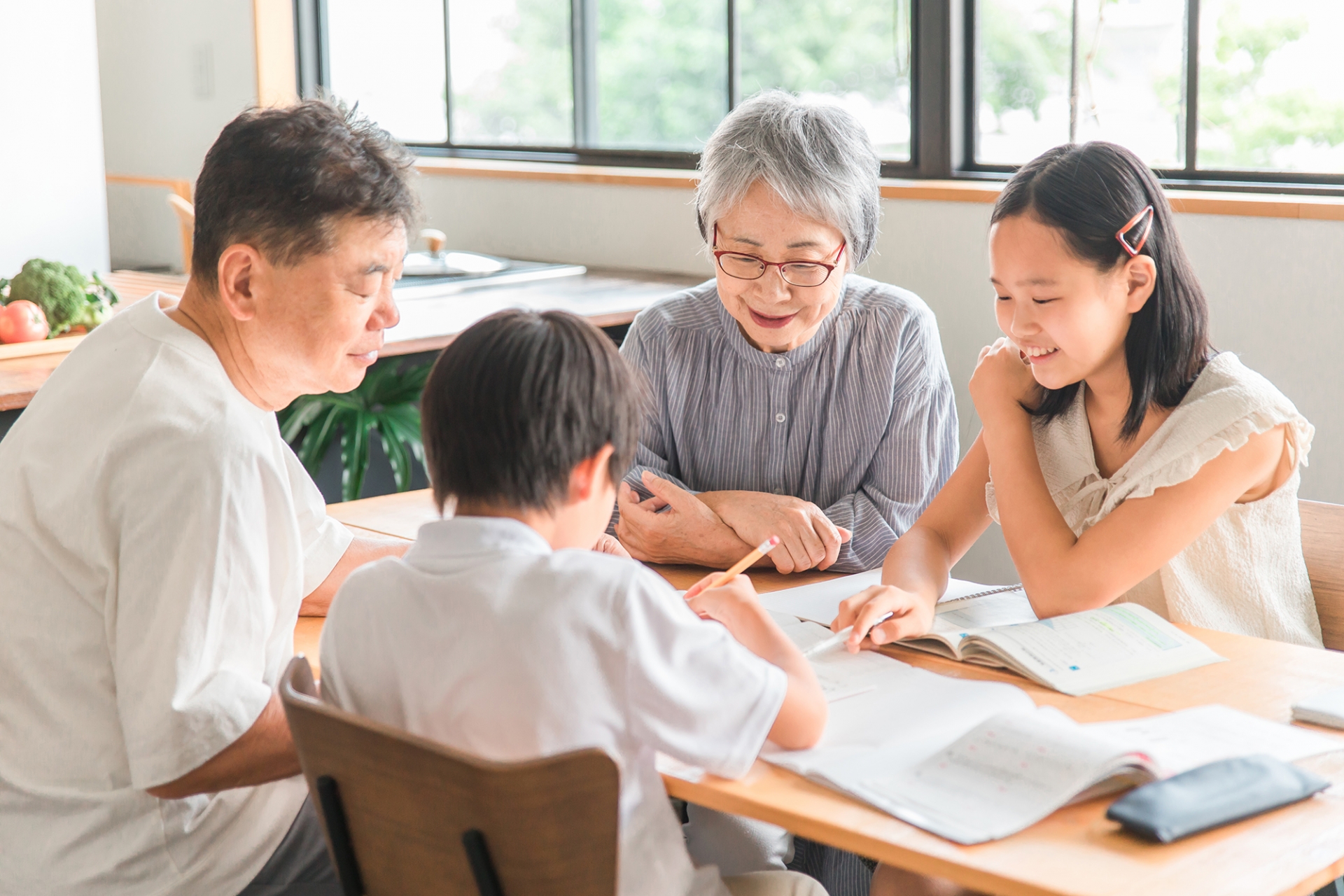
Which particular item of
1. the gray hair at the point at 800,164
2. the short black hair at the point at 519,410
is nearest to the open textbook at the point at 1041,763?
the short black hair at the point at 519,410

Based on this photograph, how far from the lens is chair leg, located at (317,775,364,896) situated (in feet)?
3.42

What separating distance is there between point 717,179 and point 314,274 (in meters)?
0.77

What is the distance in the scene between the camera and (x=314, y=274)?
129 centimetres

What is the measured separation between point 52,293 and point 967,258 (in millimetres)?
2032

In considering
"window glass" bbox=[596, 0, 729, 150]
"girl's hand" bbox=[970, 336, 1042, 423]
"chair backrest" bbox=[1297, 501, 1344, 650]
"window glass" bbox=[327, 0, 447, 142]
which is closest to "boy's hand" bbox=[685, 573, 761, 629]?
"girl's hand" bbox=[970, 336, 1042, 423]

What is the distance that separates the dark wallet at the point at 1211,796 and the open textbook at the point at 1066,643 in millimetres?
256

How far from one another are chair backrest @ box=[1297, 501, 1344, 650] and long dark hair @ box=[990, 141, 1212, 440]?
274mm

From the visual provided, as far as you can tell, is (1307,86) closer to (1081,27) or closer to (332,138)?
(1081,27)

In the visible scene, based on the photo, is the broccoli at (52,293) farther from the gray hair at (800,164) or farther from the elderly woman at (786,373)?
the gray hair at (800,164)

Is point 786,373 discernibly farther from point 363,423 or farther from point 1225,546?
point 363,423

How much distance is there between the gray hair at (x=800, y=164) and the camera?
185 cm

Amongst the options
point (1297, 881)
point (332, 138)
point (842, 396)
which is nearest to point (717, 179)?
point (842, 396)

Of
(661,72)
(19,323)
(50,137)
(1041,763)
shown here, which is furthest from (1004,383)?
(50,137)

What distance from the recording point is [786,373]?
6.53ft
